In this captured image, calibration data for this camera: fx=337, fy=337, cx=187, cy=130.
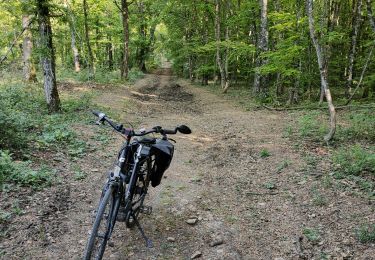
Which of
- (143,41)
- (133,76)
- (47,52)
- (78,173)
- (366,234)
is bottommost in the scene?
(366,234)

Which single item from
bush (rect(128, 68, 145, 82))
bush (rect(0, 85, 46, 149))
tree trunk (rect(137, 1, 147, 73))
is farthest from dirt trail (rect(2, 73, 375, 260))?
tree trunk (rect(137, 1, 147, 73))

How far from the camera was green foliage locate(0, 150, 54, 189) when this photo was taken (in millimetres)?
5957

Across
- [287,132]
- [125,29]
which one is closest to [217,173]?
[287,132]

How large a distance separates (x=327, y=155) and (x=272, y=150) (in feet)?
4.57

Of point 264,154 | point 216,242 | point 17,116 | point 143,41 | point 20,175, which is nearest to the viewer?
point 216,242

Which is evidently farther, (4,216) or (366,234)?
(4,216)

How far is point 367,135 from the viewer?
9406 mm

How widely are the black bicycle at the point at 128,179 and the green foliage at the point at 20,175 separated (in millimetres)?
2198

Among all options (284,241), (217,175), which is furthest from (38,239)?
(217,175)

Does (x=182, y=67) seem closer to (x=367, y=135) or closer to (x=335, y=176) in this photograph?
(x=367, y=135)

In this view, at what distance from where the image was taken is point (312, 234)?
4.93 m

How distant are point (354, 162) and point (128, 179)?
16.8ft

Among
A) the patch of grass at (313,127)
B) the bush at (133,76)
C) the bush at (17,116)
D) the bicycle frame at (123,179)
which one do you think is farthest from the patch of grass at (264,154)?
the bush at (133,76)

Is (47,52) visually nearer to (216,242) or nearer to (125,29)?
(216,242)
